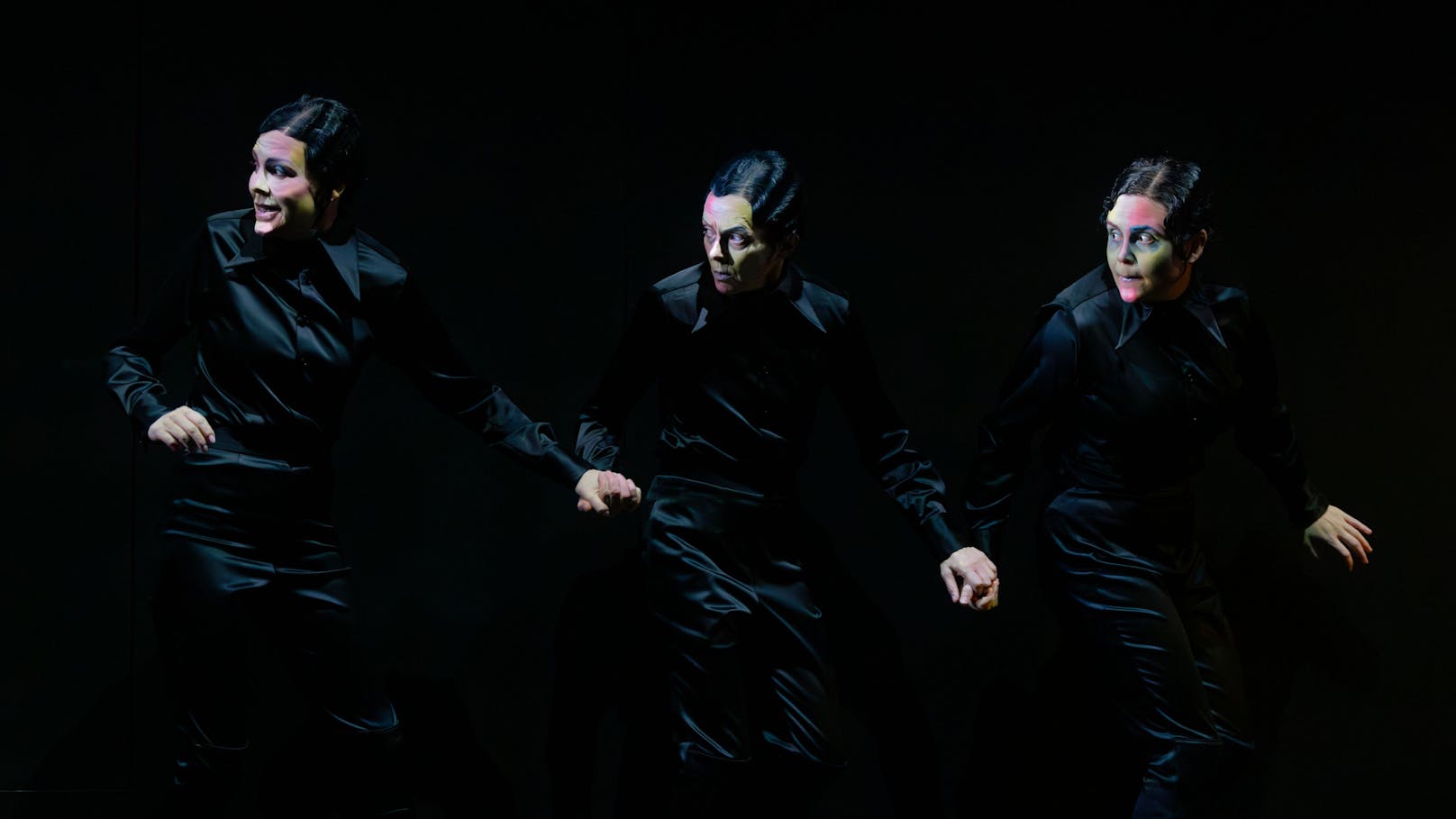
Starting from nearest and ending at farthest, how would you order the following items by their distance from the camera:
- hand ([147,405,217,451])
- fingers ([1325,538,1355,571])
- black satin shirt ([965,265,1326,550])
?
1. hand ([147,405,217,451])
2. black satin shirt ([965,265,1326,550])
3. fingers ([1325,538,1355,571])

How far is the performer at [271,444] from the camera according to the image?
9.86 feet

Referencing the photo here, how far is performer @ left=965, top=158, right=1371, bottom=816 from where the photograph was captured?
3.13 m

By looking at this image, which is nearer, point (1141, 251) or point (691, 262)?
point (1141, 251)

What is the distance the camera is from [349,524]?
3.73 m

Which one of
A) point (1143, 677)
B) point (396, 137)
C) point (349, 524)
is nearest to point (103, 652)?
point (349, 524)

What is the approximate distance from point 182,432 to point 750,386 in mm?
1215

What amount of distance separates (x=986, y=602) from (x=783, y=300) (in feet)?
2.69

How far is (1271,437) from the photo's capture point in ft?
11.1

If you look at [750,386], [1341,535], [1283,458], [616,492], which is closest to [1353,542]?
[1341,535]

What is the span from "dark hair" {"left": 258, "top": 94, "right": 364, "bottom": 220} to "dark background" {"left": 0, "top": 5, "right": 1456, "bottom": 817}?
1.95ft

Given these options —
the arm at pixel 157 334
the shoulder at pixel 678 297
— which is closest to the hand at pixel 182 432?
the arm at pixel 157 334

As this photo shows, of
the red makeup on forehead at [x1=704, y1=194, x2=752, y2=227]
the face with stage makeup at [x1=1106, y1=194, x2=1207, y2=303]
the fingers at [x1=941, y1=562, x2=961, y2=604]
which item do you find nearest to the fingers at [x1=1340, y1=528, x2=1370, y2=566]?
the face with stage makeup at [x1=1106, y1=194, x2=1207, y2=303]

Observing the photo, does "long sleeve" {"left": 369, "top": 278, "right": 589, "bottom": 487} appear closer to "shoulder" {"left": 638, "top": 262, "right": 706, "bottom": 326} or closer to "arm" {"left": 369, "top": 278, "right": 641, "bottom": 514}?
"arm" {"left": 369, "top": 278, "right": 641, "bottom": 514}

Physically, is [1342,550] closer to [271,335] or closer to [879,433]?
[879,433]
